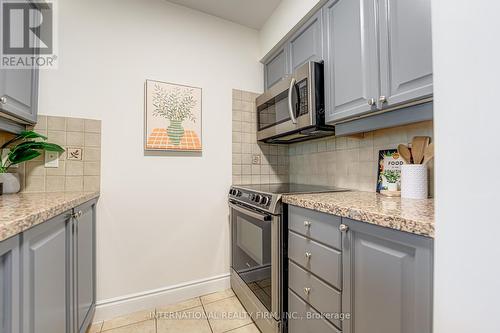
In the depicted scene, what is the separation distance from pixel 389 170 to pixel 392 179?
0.07 m

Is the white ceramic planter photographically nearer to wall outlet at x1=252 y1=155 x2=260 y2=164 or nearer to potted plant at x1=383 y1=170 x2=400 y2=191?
wall outlet at x1=252 y1=155 x2=260 y2=164

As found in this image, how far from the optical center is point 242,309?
171 centimetres

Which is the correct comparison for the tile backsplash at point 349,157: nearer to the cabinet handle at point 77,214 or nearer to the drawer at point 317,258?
the drawer at point 317,258

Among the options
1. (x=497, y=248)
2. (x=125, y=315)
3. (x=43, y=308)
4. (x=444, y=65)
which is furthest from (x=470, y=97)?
(x=125, y=315)

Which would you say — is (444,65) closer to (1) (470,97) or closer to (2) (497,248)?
(1) (470,97)

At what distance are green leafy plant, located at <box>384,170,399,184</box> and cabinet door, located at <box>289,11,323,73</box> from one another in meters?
0.86

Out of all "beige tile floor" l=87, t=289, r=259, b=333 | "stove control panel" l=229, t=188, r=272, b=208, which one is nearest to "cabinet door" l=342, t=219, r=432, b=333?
"stove control panel" l=229, t=188, r=272, b=208

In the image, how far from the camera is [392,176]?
1.35 meters

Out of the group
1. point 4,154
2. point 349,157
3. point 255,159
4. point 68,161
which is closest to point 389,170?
point 349,157

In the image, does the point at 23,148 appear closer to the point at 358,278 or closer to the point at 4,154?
the point at 4,154

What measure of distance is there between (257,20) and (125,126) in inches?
59.8

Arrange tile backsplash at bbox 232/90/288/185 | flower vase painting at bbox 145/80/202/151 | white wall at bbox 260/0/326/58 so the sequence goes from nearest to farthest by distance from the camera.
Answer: white wall at bbox 260/0/326/58 → flower vase painting at bbox 145/80/202/151 → tile backsplash at bbox 232/90/288/185

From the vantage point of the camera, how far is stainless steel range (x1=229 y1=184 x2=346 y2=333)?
1305 millimetres

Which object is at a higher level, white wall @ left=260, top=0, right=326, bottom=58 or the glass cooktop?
white wall @ left=260, top=0, right=326, bottom=58
